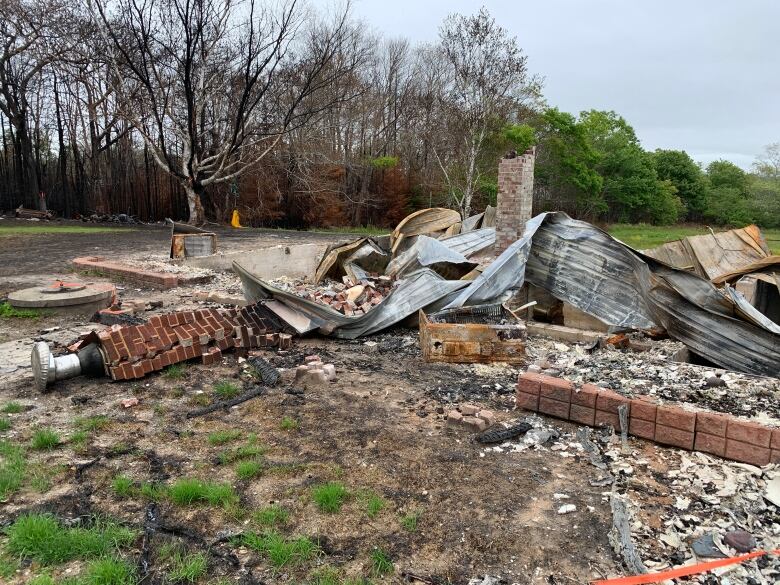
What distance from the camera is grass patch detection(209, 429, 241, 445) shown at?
3519mm

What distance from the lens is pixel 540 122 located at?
27422 millimetres

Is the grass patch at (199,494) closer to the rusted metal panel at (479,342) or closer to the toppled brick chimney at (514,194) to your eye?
the rusted metal panel at (479,342)

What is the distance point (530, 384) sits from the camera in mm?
3994

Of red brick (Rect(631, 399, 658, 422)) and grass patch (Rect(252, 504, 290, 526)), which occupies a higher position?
red brick (Rect(631, 399, 658, 422))

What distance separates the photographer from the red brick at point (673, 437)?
336 centimetres

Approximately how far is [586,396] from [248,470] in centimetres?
231

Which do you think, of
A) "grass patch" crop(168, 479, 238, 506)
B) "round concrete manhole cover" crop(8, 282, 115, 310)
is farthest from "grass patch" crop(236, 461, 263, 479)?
"round concrete manhole cover" crop(8, 282, 115, 310)

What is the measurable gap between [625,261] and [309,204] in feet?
61.7

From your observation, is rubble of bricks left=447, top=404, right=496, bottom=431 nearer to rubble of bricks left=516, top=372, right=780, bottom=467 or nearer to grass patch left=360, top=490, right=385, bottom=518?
rubble of bricks left=516, top=372, right=780, bottom=467

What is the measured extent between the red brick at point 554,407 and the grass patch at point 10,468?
10.9ft

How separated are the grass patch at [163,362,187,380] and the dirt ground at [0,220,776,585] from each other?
0.04m

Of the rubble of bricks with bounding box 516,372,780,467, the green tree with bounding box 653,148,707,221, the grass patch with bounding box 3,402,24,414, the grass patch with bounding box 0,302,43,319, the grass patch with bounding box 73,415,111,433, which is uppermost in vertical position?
the green tree with bounding box 653,148,707,221

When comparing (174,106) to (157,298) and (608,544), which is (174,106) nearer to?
(157,298)

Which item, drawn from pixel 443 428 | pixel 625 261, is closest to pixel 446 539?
pixel 443 428
